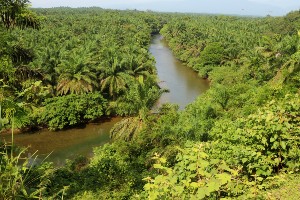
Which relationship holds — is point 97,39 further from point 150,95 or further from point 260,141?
point 260,141

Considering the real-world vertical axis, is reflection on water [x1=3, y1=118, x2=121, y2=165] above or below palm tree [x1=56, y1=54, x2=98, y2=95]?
below

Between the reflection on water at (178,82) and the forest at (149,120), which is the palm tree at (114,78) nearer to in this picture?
the forest at (149,120)

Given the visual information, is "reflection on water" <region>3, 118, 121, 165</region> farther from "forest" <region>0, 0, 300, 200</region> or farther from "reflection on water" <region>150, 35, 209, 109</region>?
"reflection on water" <region>150, 35, 209, 109</region>

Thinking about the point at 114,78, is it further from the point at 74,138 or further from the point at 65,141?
the point at 65,141

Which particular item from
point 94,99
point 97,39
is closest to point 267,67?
point 94,99

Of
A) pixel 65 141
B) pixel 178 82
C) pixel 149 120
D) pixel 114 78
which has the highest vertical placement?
pixel 114 78

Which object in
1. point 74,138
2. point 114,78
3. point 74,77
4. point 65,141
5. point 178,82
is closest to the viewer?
point 65,141

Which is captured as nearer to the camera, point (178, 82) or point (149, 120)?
point (149, 120)

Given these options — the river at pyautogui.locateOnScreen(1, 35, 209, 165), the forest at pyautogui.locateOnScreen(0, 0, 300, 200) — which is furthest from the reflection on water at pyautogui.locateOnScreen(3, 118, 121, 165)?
the forest at pyautogui.locateOnScreen(0, 0, 300, 200)

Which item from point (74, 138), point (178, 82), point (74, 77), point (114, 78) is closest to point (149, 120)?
point (74, 138)
